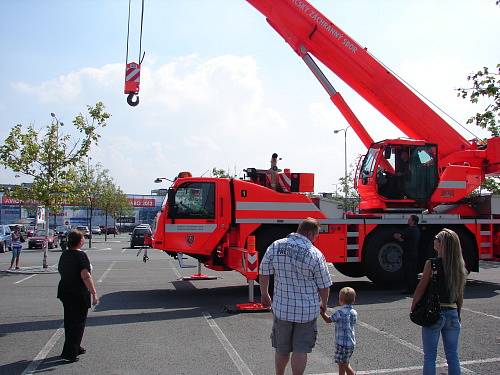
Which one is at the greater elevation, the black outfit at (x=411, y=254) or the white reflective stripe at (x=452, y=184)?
the white reflective stripe at (x=452, y=184)

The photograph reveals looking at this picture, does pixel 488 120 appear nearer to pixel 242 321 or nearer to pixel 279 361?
pixel 242 321

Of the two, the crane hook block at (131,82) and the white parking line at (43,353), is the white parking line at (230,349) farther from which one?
the crane hook block at (131,82)

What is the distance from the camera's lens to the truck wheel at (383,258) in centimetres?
1262

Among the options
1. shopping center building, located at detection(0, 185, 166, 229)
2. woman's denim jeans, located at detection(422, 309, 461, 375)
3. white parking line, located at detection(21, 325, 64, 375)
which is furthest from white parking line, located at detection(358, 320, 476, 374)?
shopping center building, located at detection(0, 185, 166, 229)

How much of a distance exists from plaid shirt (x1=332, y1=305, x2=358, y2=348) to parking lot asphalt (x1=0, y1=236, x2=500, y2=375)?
1197 millimetres

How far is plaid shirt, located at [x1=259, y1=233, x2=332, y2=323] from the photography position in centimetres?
470

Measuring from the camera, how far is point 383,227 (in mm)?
12914

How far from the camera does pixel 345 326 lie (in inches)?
194

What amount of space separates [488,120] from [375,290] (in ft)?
18.0

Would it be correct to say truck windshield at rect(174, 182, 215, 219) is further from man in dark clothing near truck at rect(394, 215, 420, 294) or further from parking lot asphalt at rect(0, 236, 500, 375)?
man in dark clothing near truck at rect(394, 215, 420, 294)

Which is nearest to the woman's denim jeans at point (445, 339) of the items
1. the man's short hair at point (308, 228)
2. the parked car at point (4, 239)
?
the man's short hair at point (308, 228)

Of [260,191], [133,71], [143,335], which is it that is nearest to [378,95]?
[260,191]

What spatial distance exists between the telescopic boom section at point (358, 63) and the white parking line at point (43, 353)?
932 centimetres

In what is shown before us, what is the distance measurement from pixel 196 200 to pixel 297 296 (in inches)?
284
